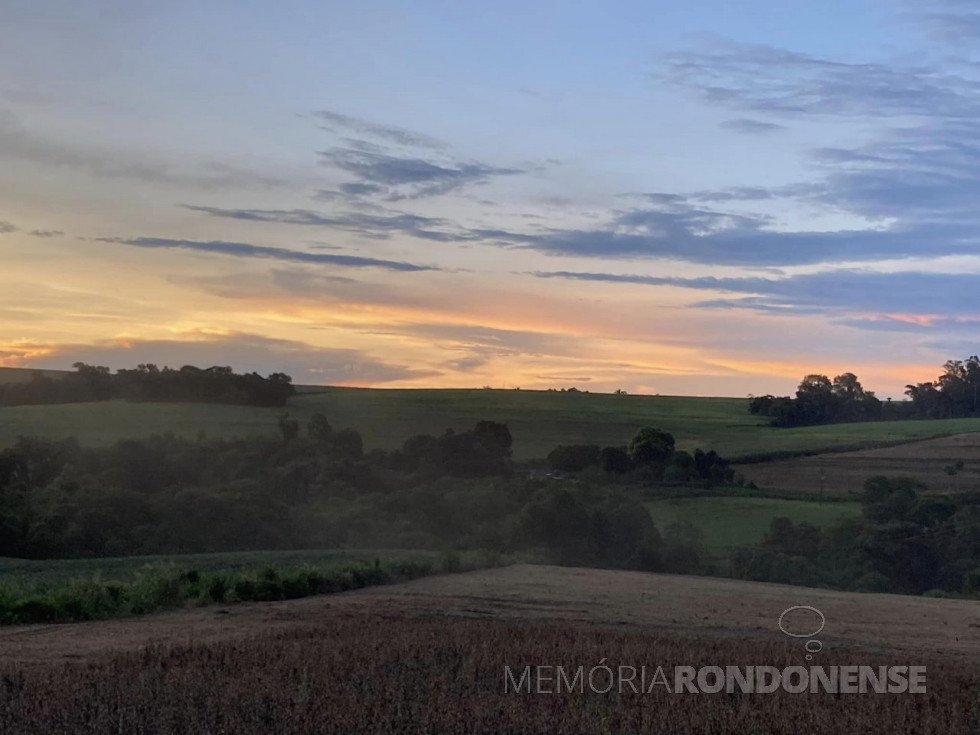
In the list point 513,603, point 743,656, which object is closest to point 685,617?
point 513,603

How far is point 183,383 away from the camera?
9525 cm

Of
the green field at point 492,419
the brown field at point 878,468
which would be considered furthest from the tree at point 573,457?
the brown field at point 878,468

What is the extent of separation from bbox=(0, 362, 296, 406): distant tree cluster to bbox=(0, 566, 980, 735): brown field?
76.1 meters

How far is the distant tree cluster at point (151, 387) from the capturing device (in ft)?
308

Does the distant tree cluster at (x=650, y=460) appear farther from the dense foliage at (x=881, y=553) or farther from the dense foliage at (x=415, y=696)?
the dense foliage at (x=415, y=696)

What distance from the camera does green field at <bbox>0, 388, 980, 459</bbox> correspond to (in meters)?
79.1

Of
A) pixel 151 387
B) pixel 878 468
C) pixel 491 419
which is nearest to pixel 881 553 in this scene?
pixel 878 468

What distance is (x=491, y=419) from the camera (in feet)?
302

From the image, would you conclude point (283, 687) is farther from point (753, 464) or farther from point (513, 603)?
point (753, 464)

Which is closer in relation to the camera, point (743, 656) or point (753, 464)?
point (743, 656)

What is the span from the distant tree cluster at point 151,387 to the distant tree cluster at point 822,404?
4284 centimetres

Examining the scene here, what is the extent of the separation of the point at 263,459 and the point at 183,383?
29.2 metres

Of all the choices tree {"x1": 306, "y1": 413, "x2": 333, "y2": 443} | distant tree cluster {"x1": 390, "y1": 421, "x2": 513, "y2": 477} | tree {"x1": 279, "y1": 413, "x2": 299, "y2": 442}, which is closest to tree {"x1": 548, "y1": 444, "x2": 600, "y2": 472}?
distant tree cluster {"x1": 390, "y1": 421, "x2": 513, "y2": 477}

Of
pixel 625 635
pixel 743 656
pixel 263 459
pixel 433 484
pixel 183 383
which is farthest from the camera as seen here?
pixel 183 383
